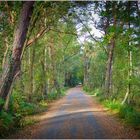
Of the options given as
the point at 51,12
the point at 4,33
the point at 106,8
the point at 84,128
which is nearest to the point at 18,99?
the point at 4,33

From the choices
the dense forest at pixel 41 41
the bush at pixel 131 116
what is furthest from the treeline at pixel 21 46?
the bush at pixel 131 116

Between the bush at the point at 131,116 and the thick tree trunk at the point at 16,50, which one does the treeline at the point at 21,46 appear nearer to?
the thick tree trunk at the point at 16,50

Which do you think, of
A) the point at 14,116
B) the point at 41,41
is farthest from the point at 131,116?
the point at 41,41

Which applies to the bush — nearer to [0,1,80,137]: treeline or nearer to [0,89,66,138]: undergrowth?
[0,89,66,138]: undergrowth

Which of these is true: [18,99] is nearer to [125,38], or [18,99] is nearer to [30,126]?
[30,126]

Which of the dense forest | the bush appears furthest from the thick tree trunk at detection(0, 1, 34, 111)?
the bush


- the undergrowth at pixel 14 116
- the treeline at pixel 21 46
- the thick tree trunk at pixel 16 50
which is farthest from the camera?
the treeline at pixel 21 46

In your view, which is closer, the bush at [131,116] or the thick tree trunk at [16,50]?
the thick tree trunk at [16,50]

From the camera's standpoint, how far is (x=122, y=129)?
16.6m

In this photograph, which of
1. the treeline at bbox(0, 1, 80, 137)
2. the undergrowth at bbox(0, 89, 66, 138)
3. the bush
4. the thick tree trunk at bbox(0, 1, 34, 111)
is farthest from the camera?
the bush

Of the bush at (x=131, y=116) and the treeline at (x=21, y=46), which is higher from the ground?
the treeline at (x=21, y=46)

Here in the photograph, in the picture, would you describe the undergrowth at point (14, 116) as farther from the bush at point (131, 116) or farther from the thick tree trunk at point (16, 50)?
the bush at point (131, 116)

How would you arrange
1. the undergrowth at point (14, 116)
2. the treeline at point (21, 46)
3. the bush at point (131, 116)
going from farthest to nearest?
the bush at point (131, 116)
the treeline at point (21, 46)
the undergrowth at point (14, 116)

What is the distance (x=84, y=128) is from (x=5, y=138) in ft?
14.2
